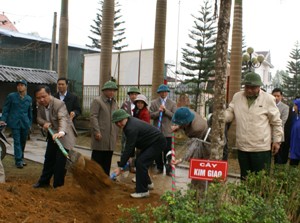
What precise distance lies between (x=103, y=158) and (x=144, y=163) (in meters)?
1.18

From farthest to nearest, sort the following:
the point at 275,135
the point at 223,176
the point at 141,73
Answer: the point at 141,73, the point at 275,135, the point at 223,176

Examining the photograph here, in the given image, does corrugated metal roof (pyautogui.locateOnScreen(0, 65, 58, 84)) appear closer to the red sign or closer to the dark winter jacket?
the dark winter jacket

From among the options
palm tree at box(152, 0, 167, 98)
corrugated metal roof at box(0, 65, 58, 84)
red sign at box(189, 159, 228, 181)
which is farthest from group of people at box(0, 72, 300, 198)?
corrugated metal roof at box(0, 65, 58, 84)

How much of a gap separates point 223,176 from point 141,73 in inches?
444

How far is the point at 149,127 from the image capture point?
5922 millimetres

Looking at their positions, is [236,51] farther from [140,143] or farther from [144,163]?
[144,163]

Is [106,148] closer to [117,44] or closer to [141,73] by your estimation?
[141,73]

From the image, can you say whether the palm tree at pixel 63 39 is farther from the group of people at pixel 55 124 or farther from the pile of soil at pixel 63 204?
the pile of soil at pixel 63 204

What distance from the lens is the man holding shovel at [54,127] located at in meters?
5.88

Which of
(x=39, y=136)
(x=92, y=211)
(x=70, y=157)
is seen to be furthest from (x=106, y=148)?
(x=39, y=136)

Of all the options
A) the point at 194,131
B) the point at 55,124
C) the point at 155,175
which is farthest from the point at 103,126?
the point at 194,131

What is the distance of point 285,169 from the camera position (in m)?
4.71

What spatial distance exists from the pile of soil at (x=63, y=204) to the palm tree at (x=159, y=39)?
6.33 m

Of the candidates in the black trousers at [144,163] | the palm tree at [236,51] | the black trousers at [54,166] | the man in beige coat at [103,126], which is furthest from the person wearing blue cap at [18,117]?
the palm tree at [236,51]
